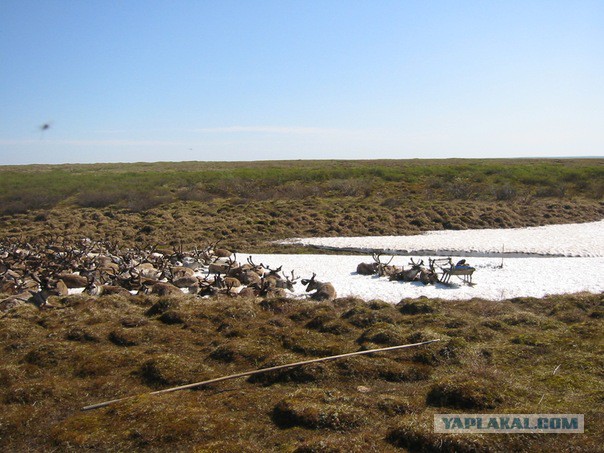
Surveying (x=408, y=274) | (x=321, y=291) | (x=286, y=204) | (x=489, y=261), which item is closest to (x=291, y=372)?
(x=321, y=291)

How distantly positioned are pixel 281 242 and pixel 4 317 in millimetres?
18485

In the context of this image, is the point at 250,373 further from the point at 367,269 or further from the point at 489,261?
the point at 489,261

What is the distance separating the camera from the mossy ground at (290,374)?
709 centimetres

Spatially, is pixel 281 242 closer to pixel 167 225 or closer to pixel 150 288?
pixel 167 225

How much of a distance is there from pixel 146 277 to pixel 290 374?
1106cm

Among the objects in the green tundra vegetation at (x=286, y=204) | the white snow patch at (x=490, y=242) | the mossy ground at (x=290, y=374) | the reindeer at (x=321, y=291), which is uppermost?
the green tundra vegetation at (x=286, y=204)

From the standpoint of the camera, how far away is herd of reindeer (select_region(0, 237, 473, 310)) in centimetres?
1656

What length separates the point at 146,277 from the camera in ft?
61.8

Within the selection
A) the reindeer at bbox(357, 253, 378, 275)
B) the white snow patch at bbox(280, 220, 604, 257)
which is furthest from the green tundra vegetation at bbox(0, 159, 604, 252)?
the reindeer at bbox(357, 253, 378, 275)

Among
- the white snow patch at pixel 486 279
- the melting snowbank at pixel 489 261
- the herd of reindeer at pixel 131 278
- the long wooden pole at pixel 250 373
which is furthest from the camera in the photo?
the melting snowbank at pixel 489 261

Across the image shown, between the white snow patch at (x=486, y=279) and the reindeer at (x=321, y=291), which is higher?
the reindeer at (x=321, y=291)

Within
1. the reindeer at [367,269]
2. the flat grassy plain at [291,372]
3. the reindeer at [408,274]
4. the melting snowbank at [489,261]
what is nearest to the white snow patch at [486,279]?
the melting snowbank at [489,261]

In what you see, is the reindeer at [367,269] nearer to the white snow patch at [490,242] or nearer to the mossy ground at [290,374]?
the mossy ground at [290,374]

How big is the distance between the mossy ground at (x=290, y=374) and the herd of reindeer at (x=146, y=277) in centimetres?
195
